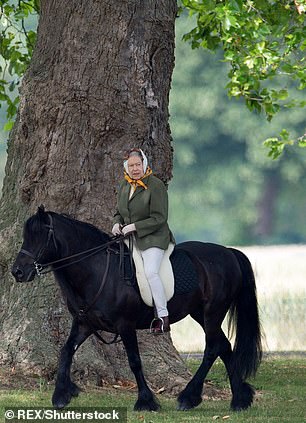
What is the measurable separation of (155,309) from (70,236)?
42.0 inches

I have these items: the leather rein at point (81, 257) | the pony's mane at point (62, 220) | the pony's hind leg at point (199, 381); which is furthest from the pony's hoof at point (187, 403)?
the pony's mane at point (62, 220)

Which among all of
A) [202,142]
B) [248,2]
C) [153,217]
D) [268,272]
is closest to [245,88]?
[248,2]

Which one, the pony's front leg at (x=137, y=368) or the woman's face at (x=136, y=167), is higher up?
the woman's face at (x=136, y=167)

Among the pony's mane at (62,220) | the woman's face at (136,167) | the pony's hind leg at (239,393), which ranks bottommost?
the pony's hind leg at (239,393)

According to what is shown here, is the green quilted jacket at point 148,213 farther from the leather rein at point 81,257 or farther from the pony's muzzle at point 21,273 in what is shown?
the pony's muzzle at point 21,273

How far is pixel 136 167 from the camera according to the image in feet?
32.7

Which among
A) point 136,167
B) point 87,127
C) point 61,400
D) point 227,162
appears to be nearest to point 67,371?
point 61,400

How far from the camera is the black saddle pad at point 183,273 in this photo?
1015cm

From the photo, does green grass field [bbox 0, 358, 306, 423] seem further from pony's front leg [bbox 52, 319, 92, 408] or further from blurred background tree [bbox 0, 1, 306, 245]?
blurred background tree [bbox 0, 1, 306, 245]

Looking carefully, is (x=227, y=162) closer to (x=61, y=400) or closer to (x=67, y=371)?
(x=67, y=371)

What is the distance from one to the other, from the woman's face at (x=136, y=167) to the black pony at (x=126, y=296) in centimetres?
66

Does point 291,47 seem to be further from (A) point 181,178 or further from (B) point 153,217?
(A) point 181,178

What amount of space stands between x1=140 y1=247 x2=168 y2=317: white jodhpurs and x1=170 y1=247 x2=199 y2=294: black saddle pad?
274 mm

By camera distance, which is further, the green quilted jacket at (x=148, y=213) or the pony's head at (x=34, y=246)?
the green quilted jacket at (x=148, y=213)
